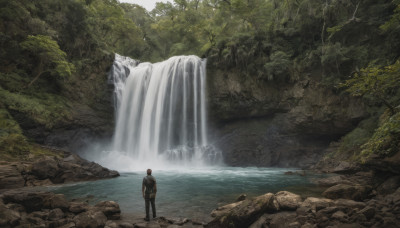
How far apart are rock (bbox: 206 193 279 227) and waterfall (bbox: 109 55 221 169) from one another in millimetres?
16780

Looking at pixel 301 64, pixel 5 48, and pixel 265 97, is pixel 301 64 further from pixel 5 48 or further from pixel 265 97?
pixel 5 48

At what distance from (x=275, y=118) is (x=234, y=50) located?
764 centimetres

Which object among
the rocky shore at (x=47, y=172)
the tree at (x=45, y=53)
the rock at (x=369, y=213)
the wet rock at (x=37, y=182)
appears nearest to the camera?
the rock at (x=369, y=213)

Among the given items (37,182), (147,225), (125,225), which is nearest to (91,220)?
(125,225)

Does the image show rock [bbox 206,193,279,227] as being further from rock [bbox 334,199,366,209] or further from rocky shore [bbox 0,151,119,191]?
rocky shore [bbox 0,151,119,191]

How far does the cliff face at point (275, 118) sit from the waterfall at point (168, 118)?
4.98 ft

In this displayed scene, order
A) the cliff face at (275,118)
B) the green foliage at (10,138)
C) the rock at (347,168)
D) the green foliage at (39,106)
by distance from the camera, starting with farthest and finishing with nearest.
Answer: the cliff face at (275,118) → the green foliage at (39,106) → the green foliage at (10,138) → the rock at (347,168)

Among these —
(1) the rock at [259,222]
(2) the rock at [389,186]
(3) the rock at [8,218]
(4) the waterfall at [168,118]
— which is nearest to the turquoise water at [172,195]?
(1) the rock at [259,222]

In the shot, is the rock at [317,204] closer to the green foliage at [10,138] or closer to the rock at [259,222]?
the rock at [259,222]

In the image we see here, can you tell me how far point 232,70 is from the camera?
22219 millimetres

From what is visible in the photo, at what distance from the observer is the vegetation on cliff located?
51.6ft

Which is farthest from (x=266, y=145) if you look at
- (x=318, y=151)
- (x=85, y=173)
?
(x=85, y=173)

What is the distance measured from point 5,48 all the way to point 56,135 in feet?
24.4

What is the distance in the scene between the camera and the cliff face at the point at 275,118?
61.0 feet
